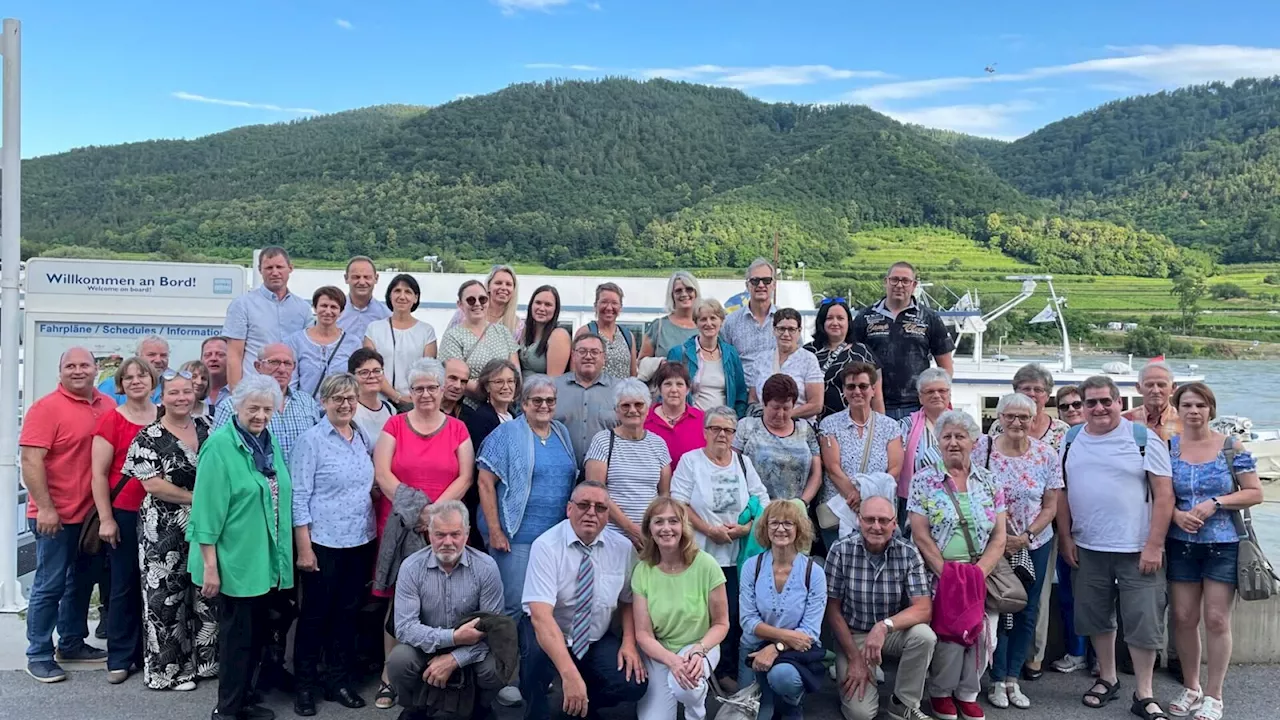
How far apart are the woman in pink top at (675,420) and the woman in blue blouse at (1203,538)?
2281mm

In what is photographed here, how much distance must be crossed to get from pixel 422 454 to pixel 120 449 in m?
1.46

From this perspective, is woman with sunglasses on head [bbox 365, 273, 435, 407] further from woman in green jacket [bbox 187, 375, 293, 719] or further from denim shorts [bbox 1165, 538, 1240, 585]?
denim shorts [bbox 1165, 538, 1240, 585]

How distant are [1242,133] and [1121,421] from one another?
321 feet

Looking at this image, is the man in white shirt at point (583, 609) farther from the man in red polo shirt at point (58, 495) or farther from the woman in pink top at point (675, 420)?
the man in red polo shirt at point (58, 495)

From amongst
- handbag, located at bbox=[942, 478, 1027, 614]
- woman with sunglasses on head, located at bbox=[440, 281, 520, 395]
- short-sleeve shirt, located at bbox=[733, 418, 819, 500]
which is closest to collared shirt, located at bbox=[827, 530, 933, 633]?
handbag, located at bbox=[942, 478, 1027, 614]

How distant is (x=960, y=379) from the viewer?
1759 cm

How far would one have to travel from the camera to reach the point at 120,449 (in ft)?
14.3

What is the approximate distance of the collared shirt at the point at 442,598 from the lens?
3879 millimetres

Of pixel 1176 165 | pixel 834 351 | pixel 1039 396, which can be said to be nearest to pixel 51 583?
pixel 834 351

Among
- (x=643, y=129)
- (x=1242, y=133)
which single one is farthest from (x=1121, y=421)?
(x=1242, y=133)

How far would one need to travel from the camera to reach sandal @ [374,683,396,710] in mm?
4266

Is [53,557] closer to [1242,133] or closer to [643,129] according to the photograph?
[643,129]

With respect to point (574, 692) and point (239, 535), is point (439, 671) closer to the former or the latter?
point (574, 692)

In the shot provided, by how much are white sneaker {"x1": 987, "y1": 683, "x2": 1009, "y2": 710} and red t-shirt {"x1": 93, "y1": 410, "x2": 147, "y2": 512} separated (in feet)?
13.7
